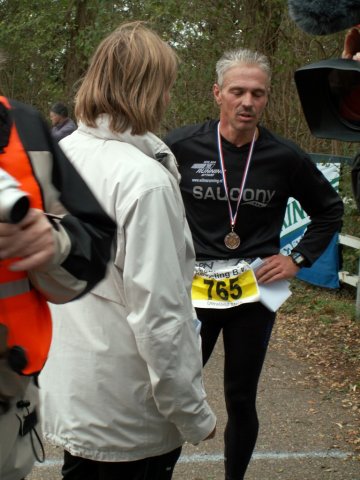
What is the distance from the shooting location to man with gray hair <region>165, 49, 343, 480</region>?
3.92 metres

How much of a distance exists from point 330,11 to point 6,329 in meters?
1.26

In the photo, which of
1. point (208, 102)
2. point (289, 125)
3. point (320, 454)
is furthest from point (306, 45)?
point (320, 454)

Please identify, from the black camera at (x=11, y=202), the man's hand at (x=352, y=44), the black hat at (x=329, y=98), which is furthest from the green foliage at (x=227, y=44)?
the black camera at (x=11, y=202)

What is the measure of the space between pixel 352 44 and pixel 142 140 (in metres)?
0.77

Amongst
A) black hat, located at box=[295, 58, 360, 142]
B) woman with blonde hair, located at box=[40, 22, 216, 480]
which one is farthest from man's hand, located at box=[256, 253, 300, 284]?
black hat, located at box=[295, 58, 360, 142]

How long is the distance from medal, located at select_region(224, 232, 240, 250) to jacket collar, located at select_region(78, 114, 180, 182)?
1.21 meters

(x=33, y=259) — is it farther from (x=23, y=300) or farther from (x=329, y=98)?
(x=329, y=98)

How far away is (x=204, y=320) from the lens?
3984 millimetres

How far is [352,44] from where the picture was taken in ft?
7.99

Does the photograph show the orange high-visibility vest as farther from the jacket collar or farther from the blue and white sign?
the blue and white sign

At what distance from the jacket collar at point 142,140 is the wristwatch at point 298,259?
1511 millimetres

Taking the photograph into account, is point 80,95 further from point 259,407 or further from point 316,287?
point 316,287

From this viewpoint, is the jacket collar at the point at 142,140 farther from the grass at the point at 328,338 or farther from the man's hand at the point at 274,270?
the grass at the point at 328,338

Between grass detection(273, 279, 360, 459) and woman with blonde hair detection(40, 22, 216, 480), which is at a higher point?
woman with blonde hair detection(40, 22, 216, 480)
